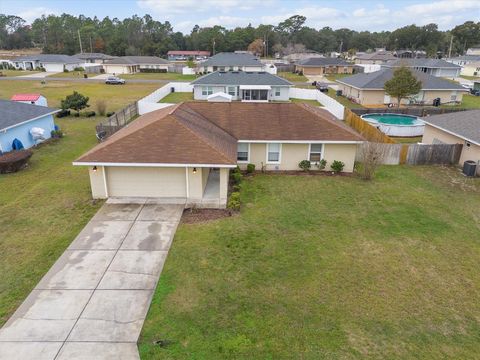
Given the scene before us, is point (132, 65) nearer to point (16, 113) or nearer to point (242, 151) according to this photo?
point (16, 113)

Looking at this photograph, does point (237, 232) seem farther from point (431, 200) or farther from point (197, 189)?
point (431, 200)

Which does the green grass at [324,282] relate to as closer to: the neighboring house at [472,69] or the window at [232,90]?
the window at [232,90]

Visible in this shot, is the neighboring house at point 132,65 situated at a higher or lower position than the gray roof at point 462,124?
higher

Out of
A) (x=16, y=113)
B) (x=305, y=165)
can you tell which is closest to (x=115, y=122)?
(x=16, y=113)

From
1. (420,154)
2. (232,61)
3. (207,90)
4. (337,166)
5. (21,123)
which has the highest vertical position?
(232,61)

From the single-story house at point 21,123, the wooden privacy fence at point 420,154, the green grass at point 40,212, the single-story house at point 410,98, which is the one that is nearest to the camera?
the green grass at point 40,212

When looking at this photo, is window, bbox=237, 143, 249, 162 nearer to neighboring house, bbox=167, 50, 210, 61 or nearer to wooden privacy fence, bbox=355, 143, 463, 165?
wooden privacy fence, bbox=355, 143, 463, 165

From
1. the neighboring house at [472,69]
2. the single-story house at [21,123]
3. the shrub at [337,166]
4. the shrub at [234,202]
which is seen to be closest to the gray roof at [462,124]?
the shrub at [337,166]
